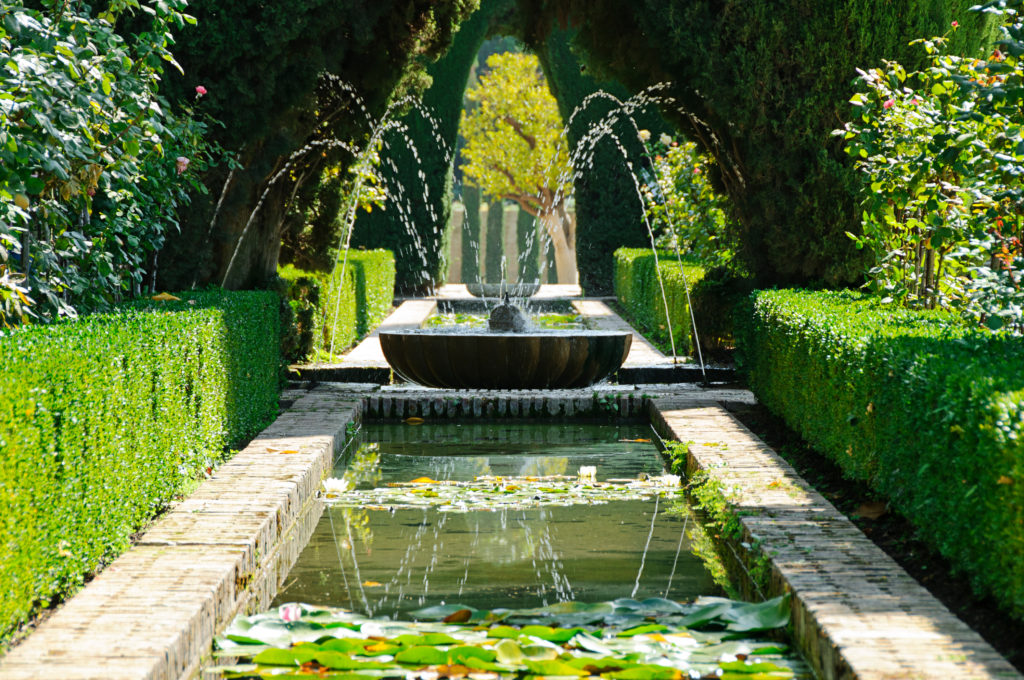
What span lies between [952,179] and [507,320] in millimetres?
3505

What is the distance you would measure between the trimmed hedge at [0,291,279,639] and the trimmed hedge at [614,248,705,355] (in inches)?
230

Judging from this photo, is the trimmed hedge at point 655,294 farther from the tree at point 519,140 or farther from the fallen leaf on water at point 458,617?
the tree at point 519,140

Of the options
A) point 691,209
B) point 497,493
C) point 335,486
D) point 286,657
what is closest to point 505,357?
point 497,493

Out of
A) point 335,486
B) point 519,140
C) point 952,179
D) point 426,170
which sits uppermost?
point 519,140

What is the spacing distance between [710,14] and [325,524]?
5.11 m

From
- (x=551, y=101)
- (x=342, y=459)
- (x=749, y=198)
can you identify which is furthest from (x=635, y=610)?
(x=551, y=101)

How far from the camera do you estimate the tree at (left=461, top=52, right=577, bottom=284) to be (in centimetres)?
2814

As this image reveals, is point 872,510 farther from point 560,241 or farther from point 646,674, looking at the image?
point 560,241

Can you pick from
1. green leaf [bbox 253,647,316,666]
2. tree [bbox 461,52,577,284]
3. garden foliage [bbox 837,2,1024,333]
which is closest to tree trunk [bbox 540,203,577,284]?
tree [bbox 461,52,577,284]

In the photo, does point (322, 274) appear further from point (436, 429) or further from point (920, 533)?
point (920, 533)

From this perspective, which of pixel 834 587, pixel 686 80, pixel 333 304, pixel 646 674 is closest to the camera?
pixel 646 674

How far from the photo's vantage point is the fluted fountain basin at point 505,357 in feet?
26.5

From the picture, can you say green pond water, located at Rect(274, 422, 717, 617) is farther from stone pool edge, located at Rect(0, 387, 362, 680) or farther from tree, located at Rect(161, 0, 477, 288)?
tree, located at Rect(161, 0, 477, 288)

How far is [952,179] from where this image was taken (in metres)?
6.78
